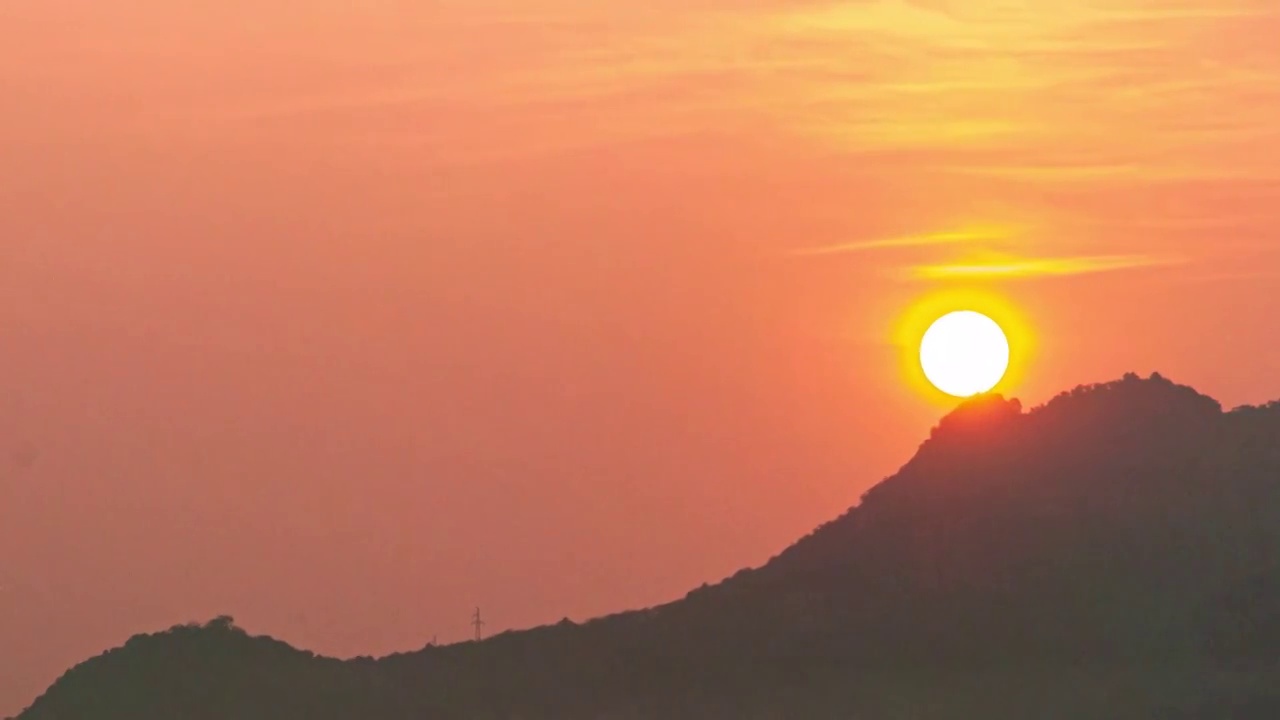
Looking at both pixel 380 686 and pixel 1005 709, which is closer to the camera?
pixel 1005 709

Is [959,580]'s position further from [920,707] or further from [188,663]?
[188,663]

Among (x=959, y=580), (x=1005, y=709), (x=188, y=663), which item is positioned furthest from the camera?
(x=188, y=663)

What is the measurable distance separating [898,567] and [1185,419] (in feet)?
46.4

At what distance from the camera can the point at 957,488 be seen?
93875 mm

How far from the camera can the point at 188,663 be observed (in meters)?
104

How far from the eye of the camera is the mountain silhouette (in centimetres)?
8806

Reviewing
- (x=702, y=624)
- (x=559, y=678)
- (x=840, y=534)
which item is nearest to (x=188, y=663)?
(x=559, y=678)

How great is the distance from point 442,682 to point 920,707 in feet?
74.8

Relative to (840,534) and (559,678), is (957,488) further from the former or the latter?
(559,678)

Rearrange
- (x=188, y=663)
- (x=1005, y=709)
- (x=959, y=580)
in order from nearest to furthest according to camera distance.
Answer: (x=1005, y=709) → (x=959, y=580) → (x=188, y=663)

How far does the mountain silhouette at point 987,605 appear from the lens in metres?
88.1

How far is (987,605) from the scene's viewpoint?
92.0m

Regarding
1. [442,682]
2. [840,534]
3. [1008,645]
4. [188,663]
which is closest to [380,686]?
[442,682]

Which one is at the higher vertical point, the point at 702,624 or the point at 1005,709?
the point at 702,624
